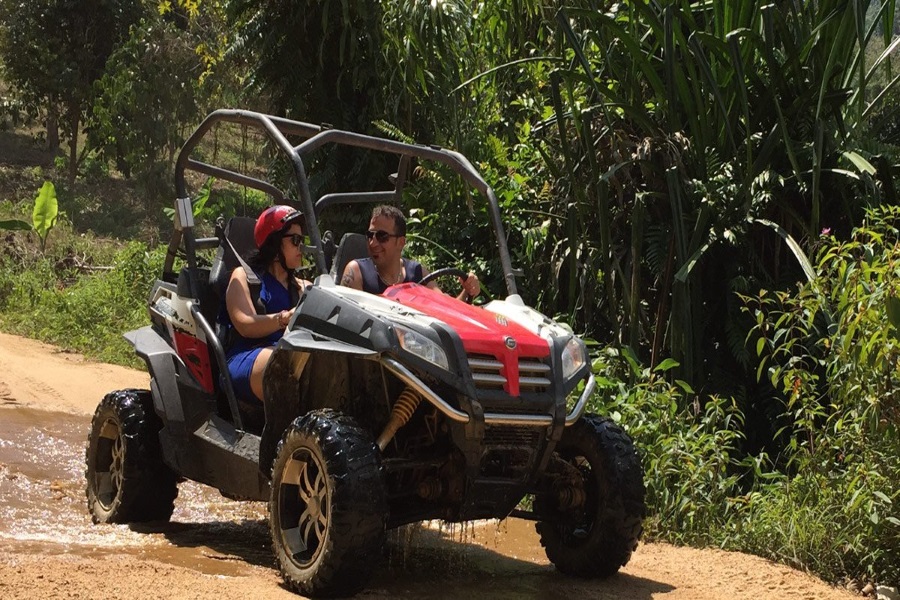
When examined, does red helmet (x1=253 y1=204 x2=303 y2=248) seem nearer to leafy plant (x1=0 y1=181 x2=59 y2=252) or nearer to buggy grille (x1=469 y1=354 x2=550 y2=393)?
buggy grille (x1=469 y1=354 x2=550 y2=393)

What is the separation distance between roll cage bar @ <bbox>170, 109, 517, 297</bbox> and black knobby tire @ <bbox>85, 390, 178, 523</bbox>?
709 millimetres

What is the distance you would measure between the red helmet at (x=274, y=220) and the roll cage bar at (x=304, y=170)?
7cm

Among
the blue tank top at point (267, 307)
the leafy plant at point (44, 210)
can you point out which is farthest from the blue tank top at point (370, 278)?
the leafy plant at point (44, 210)

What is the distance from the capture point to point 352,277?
5309mm

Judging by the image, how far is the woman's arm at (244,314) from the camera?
17.9ft

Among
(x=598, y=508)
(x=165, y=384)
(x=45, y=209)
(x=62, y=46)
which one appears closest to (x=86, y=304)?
(x=45, y=209)

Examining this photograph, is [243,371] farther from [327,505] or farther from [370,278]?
[327,505]

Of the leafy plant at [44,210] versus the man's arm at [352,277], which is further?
the leafy plant at [44,210]

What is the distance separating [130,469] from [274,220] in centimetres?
144

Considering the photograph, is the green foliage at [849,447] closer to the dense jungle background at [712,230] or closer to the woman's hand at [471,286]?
the dense jungle background at [712,230]

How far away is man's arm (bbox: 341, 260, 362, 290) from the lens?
530 centimetres

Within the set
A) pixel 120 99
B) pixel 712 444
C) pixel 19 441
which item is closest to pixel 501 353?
pixel 712 444

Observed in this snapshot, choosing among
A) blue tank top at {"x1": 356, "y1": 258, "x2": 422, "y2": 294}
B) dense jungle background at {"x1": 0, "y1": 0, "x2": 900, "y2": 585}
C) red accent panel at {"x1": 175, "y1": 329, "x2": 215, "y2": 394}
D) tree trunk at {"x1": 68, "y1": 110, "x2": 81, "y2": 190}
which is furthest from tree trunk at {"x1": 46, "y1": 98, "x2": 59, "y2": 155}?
blue tank top at {"x1": 356, "y1": 258, "x2": 422, "y2": 294}

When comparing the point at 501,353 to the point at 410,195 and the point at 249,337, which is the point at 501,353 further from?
the point at 410,195
